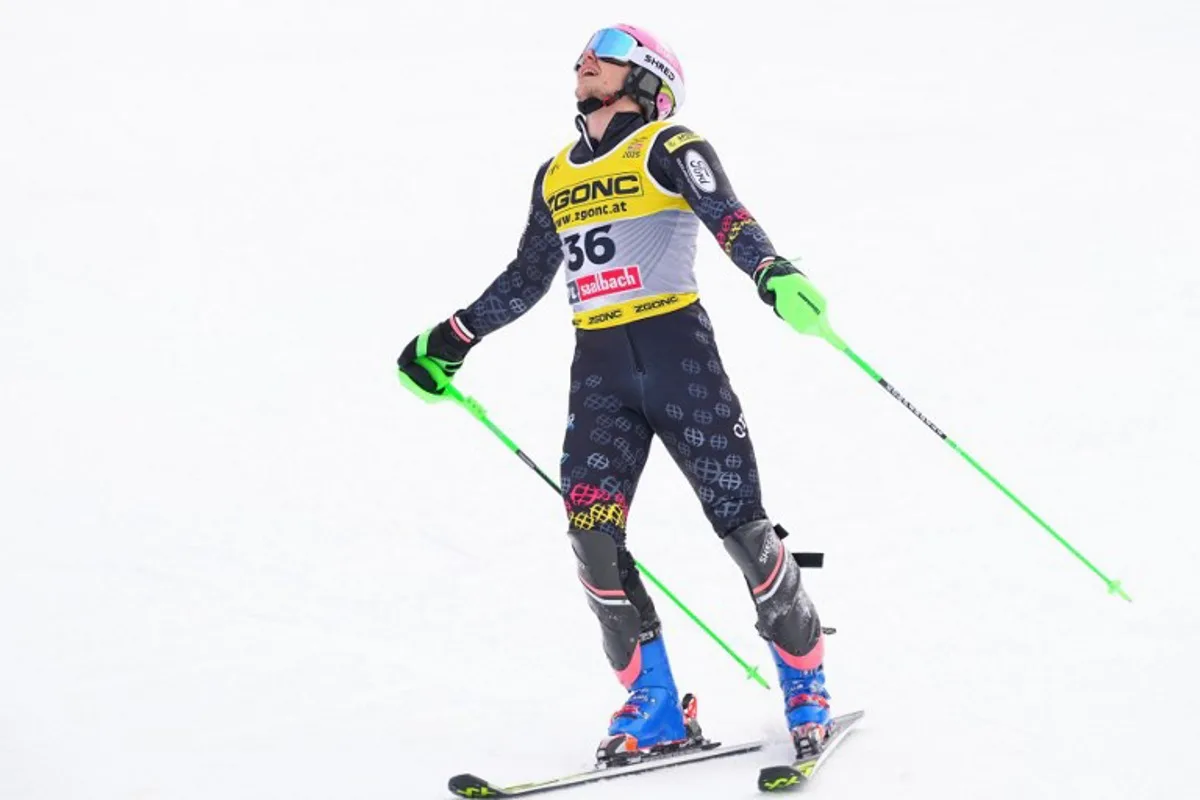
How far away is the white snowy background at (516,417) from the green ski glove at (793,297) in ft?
4.75

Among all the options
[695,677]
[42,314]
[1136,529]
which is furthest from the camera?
[42,314]

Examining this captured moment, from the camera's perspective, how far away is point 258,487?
9.17m

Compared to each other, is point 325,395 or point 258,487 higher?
point 325,395

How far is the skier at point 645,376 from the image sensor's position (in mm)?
4957

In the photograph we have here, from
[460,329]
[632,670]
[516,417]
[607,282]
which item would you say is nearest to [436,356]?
[460,329]

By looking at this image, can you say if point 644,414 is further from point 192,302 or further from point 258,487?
point 192,302

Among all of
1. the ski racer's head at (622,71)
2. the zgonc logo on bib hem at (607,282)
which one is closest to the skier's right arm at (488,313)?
the zgonc logo on bib hem at (607,282)

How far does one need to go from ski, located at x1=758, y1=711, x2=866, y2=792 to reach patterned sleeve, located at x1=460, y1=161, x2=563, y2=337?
1892 millimetres

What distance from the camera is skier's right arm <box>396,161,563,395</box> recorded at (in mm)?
5480

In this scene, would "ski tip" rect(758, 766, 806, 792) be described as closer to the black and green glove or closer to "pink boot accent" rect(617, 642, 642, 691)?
"pink boot accent" rect(617, 642, 642, 691)

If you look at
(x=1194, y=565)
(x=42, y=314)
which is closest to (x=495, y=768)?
(x=1194, y=565)

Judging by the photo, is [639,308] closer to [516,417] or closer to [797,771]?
[797,771]

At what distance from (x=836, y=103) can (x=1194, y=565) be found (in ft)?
40.3

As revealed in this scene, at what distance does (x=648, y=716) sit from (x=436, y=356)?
1549 millimetres
